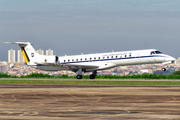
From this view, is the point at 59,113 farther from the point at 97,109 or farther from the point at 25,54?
the point at 25,54

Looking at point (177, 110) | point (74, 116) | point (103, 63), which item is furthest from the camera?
point (103, 63)

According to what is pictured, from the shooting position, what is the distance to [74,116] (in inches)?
565

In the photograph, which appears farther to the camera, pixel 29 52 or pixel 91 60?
pixel 29 52

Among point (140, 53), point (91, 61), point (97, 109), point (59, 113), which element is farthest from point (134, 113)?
point (91, 61)

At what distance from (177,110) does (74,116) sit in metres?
5.07

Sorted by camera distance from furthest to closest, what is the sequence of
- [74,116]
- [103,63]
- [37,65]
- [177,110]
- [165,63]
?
[37,65]
[103,63]
[165,63]
[177,110]
[74,116]

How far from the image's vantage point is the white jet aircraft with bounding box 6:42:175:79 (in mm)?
55094

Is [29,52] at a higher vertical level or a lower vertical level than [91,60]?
higher

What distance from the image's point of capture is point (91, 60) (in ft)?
196

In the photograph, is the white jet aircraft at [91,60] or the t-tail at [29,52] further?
the t-tail at [29,52]

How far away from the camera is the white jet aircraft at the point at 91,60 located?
181 ft

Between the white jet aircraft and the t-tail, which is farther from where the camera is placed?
the t-tail

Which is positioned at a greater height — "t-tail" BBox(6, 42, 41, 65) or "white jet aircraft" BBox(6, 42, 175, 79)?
"t-tail" BBox(6, 42, 41, 65)

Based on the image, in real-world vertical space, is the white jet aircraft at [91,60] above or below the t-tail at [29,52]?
below
